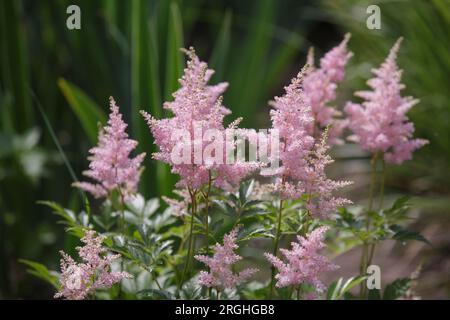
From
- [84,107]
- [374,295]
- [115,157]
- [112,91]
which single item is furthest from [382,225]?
[112,91]

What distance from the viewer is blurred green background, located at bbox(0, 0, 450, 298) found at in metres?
1.99

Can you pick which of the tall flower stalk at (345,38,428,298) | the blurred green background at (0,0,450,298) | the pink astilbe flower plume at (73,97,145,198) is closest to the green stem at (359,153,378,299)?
the tall flower stalk at (345,38,428,298)

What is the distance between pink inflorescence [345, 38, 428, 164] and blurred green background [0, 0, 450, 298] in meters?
0.60

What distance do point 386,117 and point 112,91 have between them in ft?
3.92

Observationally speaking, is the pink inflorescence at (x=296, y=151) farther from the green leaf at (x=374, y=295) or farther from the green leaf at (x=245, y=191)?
the green leaf at (x=374, y=295)

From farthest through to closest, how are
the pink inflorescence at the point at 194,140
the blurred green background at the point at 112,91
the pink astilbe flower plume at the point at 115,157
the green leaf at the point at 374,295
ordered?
1. the blurred green background at the point at 112,91
2. the green leaf at the point at 374,295
3. the pink astilbe flower plume at the point at 115,157
4. the pink inflorescence at the point at 194,140

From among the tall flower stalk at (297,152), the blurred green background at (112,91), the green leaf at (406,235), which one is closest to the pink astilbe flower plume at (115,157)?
the tall flower stalk at (297,152)

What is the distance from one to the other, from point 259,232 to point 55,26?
170 centimetres

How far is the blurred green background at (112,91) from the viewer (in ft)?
6.52

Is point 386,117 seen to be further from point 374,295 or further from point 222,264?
point 222,264

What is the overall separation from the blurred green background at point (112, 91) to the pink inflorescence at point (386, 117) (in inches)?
23.7

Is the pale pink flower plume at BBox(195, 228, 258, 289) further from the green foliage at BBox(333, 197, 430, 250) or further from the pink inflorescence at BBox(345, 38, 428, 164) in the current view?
the pink inflorescence at BBox(345, 38, 428, 164)

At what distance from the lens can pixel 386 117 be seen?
52.1 inches

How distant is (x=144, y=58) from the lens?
1.92 meters
